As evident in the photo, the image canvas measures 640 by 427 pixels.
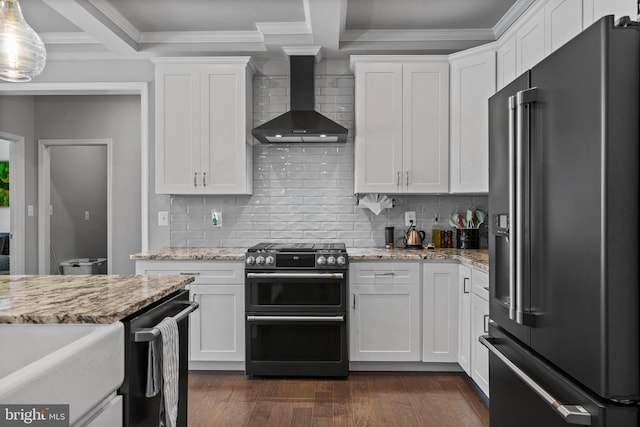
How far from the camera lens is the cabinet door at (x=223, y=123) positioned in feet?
12.4

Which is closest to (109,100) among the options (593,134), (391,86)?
(391,86)

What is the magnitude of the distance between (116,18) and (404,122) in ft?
7.68

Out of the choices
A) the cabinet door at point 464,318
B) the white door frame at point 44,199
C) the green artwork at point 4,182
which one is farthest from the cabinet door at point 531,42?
the green artwork at point 4,182

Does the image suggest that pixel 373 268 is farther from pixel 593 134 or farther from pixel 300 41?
pixel 593 134

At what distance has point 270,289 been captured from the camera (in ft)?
11.2

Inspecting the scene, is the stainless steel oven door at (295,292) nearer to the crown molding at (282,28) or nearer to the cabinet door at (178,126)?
the cabinet door at (178,126)

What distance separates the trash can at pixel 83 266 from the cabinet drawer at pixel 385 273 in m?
4.34

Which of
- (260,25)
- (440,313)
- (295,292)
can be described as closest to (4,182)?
(260,25)

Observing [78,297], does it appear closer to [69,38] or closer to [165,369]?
[165,369]

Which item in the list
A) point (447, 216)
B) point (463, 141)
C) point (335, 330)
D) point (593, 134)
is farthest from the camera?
point (447, 216)

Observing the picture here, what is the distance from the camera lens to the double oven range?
3387mm

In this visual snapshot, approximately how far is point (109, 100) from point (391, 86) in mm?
3704

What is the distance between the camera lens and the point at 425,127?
148 inches

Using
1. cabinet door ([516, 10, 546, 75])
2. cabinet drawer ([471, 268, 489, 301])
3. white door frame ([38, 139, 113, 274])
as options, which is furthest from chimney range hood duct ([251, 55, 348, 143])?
white door frame ([38, 139, 113, 274])
